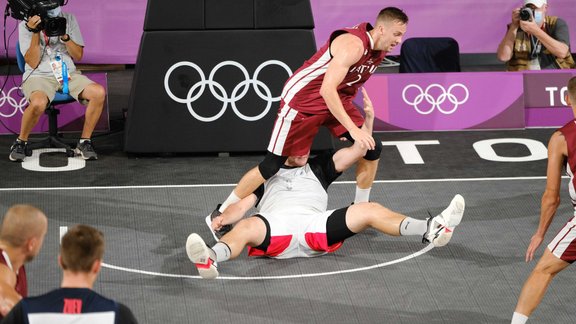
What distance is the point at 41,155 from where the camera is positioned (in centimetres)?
1059

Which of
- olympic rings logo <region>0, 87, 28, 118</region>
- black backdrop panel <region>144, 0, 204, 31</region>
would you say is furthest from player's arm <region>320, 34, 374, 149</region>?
olympic rings logo <region>0, 87, 28, 118</region>

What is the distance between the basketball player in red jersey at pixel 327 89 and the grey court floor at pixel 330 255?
63cm

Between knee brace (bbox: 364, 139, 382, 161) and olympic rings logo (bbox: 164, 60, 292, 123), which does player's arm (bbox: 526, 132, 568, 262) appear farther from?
olympic rings logo (bbox: 164, 60, 292, 123)

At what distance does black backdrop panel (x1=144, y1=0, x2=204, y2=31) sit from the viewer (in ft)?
33.6

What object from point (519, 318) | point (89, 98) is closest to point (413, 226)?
point (519, 318)

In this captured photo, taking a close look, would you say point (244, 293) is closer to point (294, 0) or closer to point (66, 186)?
point (66, 186)

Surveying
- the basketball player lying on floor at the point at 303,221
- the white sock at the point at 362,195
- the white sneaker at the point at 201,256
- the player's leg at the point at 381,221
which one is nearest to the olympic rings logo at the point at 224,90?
the white sock at the point at 362,195

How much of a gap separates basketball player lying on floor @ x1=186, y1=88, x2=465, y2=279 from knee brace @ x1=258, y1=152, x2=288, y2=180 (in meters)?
0.09

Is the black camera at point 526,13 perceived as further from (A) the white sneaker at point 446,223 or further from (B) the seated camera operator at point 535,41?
(A) the white sneaker at point 446,223

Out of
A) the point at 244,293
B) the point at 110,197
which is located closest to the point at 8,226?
the point at 244,293

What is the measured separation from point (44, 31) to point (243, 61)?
1904mm

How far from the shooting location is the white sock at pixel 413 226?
293 inches


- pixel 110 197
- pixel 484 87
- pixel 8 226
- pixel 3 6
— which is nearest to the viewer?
pixel 8 226

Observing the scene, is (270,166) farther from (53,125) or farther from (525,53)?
(525,53)
